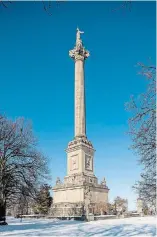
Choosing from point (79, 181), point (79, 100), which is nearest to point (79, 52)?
point (79, 100)

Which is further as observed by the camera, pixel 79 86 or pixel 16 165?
pixel 79 86

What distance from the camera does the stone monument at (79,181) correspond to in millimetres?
31953

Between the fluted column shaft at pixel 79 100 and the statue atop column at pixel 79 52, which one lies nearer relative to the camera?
the fluted column shaft at pixel 79 100

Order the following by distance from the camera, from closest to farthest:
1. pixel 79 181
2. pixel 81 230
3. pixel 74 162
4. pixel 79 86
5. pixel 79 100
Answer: pixel 81 230 < pixel 79 181 < pixel 74 162 < pixel 79 100 < pixel 79 86

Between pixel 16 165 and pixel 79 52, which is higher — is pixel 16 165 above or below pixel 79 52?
below

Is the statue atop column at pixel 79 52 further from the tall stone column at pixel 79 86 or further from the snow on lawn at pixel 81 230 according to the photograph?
the snow on lawn at pixel 81 230

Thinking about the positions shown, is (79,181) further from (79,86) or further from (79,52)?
(79,52)

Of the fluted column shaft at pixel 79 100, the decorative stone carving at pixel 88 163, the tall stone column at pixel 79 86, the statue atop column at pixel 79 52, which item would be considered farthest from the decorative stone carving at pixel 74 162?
the statue atop column at pixel 79 52

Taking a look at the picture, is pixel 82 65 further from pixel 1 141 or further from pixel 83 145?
pixel 1 141

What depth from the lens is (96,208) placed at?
3316 centimetres

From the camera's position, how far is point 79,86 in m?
42.1

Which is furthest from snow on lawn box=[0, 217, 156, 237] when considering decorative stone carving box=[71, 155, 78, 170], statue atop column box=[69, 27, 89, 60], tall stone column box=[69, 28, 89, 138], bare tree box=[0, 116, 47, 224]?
statue atop column box=[69, 27, 89, 60]

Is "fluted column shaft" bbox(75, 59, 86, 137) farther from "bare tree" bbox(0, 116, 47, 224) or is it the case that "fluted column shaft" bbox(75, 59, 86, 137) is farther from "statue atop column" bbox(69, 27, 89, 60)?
"bare tree" bbox(0, 116, 47, 224)

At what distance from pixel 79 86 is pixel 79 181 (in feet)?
51.1
